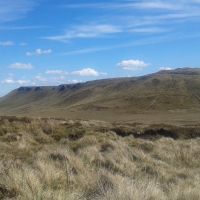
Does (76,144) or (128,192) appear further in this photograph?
(76,144)

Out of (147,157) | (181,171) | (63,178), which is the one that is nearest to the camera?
(63,178)

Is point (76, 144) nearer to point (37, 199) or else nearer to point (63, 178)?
point (63, 178)

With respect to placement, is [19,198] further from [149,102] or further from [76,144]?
[149,102]

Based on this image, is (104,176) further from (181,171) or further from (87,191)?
(181,171)

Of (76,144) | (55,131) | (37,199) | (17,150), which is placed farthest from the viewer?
(55,131)

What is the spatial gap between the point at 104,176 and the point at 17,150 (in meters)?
7.70

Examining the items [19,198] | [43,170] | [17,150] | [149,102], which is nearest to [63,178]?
[43,170]

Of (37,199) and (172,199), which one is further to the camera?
(172,199)

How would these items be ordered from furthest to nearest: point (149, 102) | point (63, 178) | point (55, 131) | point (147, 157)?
point (149, 102) < point (55, 131) < point (147, 157) < point (63, 178)

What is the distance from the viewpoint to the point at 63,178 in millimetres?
9484

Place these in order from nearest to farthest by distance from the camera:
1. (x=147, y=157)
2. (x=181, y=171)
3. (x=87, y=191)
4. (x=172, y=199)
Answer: (x=172, y=199), (x=87, y=191), (x=181, y=171), (x=147, y=157)

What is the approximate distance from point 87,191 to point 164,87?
589ft

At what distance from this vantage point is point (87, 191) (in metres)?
8.84

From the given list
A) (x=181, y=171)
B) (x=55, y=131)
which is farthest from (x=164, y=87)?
(x=181, y=171)
